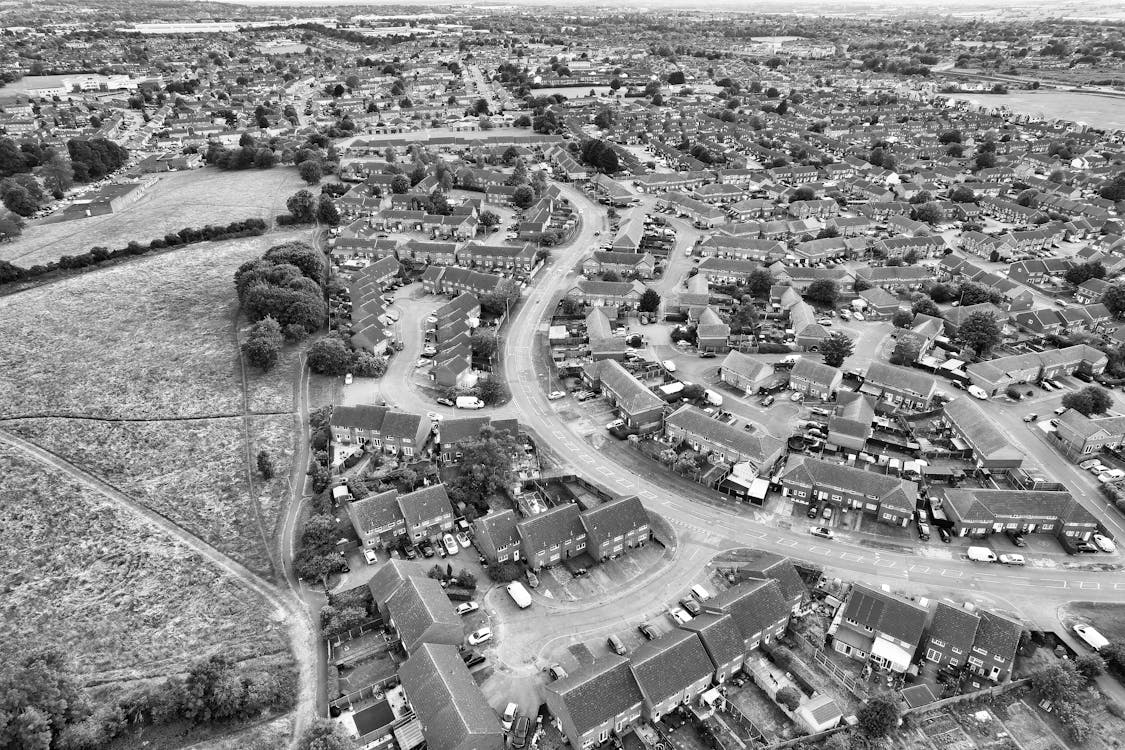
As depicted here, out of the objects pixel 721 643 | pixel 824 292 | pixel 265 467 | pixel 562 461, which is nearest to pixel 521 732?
pixel 721 643

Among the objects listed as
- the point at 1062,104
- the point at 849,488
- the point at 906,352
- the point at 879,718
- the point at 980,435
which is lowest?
the point at 879,718

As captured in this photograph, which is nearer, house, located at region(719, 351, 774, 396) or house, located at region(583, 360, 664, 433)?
house, located at region(583, 360, 664, 433)

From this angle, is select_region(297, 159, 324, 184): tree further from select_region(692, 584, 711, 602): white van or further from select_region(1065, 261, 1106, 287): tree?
select_region(1065, 261, 1106, 287): tree

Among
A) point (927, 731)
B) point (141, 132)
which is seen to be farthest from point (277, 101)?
point (927, 731)

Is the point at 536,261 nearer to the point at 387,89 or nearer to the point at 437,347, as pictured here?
the point at 437,347

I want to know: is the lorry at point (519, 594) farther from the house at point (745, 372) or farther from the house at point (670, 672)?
the house at point (745, 372)

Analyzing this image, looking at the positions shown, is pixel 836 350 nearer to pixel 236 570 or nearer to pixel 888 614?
pixel 888 614

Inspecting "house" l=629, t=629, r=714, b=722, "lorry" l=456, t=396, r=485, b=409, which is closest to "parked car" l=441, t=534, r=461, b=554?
"house" l=629, t=629, r=714, b=722
